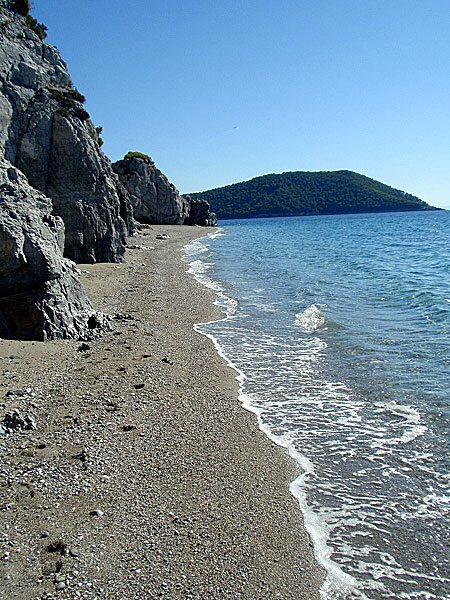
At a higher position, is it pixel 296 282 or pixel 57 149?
pixel 57 149

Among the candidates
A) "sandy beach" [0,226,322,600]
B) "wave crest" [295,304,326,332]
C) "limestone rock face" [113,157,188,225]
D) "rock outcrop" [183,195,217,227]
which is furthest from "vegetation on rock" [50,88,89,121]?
"rock outcrop" [183,195,217,227]

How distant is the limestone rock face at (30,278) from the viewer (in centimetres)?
1113

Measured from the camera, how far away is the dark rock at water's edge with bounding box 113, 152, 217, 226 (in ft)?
229

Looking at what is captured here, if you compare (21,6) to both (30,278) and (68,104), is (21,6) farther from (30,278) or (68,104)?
(30,278)

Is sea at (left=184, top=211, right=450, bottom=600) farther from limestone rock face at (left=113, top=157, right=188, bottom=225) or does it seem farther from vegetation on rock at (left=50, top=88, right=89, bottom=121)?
limestone rock face at (left=113, top=157, right=188, bottom=225)

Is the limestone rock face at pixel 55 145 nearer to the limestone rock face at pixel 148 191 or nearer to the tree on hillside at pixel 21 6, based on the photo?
the tree on hillside at pixel 21 6

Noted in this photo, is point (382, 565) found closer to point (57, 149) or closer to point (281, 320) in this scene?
point (281, 320)

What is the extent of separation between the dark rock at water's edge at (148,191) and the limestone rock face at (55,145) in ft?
140

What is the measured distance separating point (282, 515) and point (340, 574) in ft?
3.39

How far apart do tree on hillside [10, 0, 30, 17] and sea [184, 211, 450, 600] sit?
24.8 metres

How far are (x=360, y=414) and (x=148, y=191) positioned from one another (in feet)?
222

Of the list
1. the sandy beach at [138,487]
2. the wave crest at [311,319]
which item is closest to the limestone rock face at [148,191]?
the wave crest at [311,319]

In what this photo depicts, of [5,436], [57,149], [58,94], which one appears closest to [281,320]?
[5,436]

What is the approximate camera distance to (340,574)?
4.99 m
